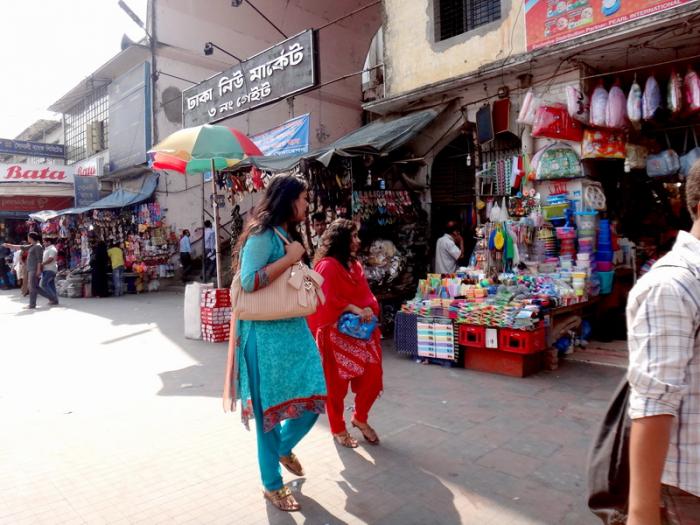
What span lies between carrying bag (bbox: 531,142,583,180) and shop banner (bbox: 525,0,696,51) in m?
1.41

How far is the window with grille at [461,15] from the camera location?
819 cm

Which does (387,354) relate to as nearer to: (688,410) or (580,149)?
(580,149)

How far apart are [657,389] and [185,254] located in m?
15.9

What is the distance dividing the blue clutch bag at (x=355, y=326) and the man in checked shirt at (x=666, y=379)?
244cm

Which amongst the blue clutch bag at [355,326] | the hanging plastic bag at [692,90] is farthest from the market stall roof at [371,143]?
the blue clutch bag at [355,326]

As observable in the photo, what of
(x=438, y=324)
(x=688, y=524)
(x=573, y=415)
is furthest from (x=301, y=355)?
(x=438, y=324)

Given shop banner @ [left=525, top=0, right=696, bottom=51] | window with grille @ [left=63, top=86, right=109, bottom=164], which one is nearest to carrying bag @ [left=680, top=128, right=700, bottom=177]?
shop banner @ [left=525, top=0, right=696, bottom=51]

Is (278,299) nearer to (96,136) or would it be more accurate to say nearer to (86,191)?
(86,191)

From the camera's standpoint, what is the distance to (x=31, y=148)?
21.1 m

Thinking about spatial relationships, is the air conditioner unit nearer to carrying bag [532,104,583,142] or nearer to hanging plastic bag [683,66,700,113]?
carrying bag [532,104,583,142]

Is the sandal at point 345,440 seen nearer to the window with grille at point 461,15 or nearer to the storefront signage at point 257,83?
the storefront signage at point 257,83

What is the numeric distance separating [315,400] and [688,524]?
75.8 inches

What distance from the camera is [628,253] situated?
7160mm

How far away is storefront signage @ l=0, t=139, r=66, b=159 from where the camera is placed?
20109 millimetres
